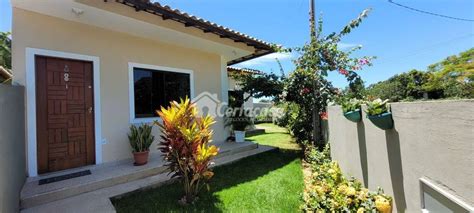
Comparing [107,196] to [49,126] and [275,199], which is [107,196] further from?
[275,199]

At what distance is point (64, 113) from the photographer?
5625mm

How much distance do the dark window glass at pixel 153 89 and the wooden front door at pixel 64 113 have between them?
50.3 inches

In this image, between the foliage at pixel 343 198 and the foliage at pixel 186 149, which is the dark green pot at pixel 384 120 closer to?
the foliage at pixel 343 198

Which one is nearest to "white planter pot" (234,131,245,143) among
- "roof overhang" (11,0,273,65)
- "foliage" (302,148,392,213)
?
"roof overhang" (11,0,273,65)

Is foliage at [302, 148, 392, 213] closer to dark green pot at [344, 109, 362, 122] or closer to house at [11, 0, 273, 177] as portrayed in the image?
dark green pot at [344, 109, 362, 122]

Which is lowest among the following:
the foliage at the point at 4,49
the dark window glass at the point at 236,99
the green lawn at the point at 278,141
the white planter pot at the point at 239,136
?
the green lawn at the point at 278,141

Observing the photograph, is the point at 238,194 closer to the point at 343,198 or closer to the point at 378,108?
the point at 343,198

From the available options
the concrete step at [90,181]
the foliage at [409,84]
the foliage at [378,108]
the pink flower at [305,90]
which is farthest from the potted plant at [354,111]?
the foliage at [409,84]

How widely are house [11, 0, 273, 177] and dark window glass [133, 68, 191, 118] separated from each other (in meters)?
0.03

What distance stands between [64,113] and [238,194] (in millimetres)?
4603

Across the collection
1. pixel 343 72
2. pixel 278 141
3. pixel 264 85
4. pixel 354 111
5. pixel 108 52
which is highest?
pixel 108 52

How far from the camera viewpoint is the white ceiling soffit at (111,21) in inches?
197

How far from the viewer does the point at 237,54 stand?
9570 millimetres

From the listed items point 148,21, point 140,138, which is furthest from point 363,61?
point 140,138
